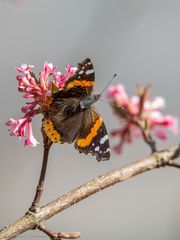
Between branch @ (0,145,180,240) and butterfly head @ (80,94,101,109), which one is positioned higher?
butterfly head @ (80,94,101,109)

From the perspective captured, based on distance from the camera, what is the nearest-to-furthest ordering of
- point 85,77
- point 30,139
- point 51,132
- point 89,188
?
point 89,188 → point 51,132 → point 30,139 → point 85,77

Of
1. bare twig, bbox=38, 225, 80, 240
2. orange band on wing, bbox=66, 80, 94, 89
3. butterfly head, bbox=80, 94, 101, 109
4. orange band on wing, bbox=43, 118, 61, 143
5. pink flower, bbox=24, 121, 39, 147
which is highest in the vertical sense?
orange band on wing, bbox=66, 80, 94, 89

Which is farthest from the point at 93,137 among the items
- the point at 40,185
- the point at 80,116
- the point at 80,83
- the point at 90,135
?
the point at 40,185

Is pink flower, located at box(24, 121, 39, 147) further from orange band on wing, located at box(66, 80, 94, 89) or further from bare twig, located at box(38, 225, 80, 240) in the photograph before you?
bare twig, located at box(38, 225, 80, 240)

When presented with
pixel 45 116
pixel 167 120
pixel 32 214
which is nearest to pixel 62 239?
pixel 32 214

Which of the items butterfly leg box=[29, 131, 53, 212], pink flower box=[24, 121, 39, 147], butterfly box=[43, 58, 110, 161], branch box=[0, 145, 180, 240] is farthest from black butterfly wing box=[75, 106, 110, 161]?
branch box=[0, 145, 180, 240]

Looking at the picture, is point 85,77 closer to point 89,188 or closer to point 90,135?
point 90,135

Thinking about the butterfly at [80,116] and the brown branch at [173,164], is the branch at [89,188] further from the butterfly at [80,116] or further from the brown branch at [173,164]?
the butterfly at [80,116]
